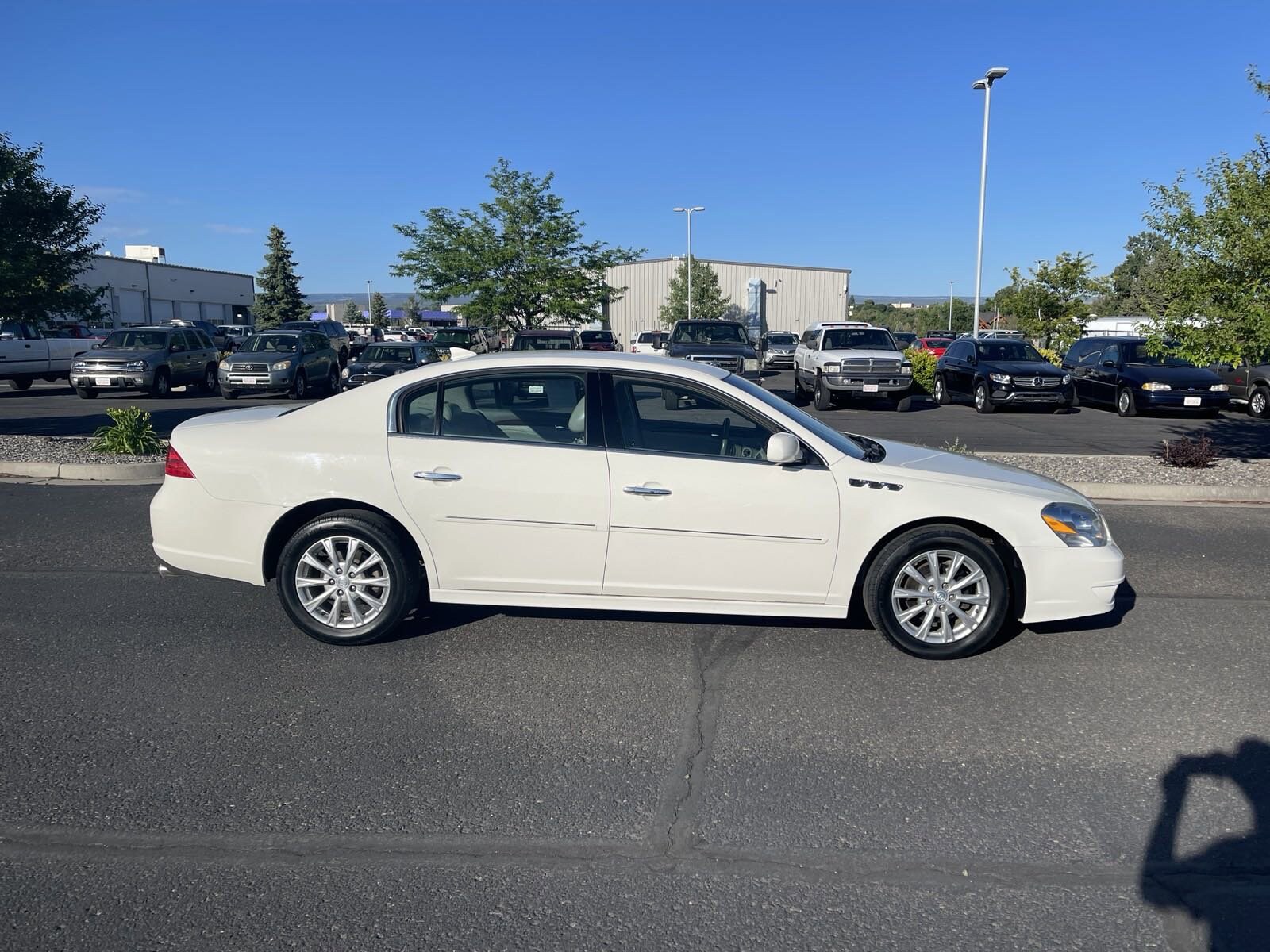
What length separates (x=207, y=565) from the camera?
573cm

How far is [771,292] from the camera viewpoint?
69812mm

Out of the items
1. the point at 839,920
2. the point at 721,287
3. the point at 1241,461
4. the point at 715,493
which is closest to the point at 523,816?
the point at 839,920

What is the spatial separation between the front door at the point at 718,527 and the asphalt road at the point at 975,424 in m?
9.39

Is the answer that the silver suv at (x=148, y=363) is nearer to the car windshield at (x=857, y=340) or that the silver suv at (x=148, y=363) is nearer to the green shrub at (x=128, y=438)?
the green shrub at (x=128, y=438)

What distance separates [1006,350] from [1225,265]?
35.4ft

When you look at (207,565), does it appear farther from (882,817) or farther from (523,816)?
(882,817)

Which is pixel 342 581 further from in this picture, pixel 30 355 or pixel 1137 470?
pixel 30 355

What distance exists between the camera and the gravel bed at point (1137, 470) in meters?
11.0

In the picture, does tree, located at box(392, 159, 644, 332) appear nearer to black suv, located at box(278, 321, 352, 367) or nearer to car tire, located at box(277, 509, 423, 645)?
black suv, located at box(278, 321, 352, 367)

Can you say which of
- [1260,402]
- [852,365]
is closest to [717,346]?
[852,365]

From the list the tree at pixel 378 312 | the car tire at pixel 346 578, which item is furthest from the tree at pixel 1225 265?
the tree at pixel 378 312

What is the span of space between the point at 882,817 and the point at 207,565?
12.8ft

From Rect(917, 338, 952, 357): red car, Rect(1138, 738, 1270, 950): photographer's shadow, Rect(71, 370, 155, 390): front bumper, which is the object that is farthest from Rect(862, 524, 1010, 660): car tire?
Rect(917, 338, 952, 357): red car

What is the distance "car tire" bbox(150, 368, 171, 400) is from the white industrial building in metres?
34.8
